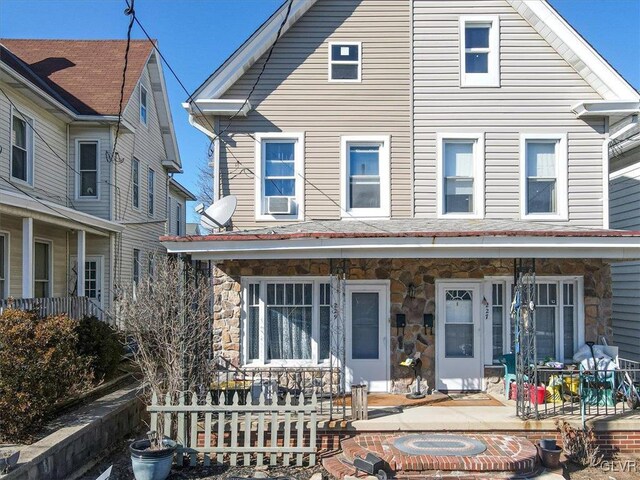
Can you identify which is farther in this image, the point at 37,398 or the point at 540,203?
the point at 540,203

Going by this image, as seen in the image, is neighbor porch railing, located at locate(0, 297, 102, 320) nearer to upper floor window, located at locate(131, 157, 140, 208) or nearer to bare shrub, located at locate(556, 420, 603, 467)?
upper floor window, located at locate(131, 157, 140, 208)

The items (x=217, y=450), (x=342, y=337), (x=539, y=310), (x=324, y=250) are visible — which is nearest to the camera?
(x=217, y=450)

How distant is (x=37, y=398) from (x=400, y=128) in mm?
7510

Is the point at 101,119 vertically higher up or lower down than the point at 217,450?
higher up

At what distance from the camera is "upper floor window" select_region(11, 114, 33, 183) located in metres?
11.8

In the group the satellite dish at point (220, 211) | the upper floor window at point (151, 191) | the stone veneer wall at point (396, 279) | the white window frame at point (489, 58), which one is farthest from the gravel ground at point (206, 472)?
the upper floor window at point (151, 191)

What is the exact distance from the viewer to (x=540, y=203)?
386 inches

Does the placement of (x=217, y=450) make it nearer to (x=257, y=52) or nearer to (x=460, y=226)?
(x=460, y=226)

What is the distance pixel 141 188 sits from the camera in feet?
56.2

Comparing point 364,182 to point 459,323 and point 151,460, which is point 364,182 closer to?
point 459,323

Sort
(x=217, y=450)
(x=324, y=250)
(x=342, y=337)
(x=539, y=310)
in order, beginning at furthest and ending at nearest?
(x=539, y=310)
(x=342, y=337)
(x=324, y=250)
(x=217, y=450)

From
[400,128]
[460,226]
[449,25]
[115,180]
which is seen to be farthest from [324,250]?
[115,180]

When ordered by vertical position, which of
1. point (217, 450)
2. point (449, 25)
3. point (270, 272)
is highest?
point (449, 25)

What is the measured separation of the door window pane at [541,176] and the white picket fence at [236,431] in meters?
6.00
